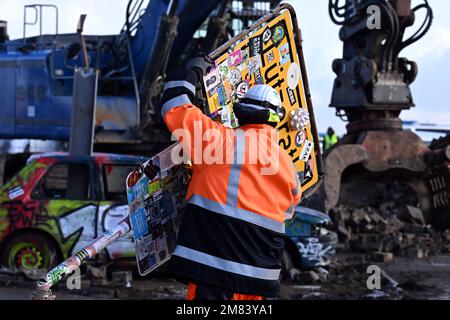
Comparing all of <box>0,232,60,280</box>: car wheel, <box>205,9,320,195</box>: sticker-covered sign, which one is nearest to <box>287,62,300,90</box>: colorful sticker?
<box>205,9,320,195</box>: sticker-covered sign

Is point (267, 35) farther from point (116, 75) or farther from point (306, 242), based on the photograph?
point (116, 75)

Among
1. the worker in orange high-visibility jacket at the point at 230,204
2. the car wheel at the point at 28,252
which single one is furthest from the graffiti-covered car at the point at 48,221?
the worker in orange high-visibility jacket at the point at 230,204

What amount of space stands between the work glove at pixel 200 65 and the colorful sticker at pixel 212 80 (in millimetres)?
118

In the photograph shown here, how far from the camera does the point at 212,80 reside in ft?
18.1

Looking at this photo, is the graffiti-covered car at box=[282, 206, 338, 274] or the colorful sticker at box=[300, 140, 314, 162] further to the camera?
the graffiti-covered car at box=[282, 206, 338, 274]

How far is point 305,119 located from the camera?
233 inches

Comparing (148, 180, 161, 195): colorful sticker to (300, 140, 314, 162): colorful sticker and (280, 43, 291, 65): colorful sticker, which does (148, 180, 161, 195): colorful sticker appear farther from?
(280, 43, 291, 65): colorful sticker

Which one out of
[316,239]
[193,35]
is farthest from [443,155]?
[193,35]

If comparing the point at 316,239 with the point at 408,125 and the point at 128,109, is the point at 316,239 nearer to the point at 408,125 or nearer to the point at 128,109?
the point at 128,109

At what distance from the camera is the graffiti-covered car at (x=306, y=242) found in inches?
436

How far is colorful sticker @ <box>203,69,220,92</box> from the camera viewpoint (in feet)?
18.0

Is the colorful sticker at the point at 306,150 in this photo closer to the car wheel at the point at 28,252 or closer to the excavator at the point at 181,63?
the car wheel at the point at 28,252

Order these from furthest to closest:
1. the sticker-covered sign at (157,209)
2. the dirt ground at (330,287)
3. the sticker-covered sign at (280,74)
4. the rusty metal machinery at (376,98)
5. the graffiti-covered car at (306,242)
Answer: the rusty metal machinery at (376,98) → the graffiti-covered car at (306,242) → the dirt ground at (330,287) → the sticker-covered sign at (280,74) → the sticker-covered sign at (157,209)
